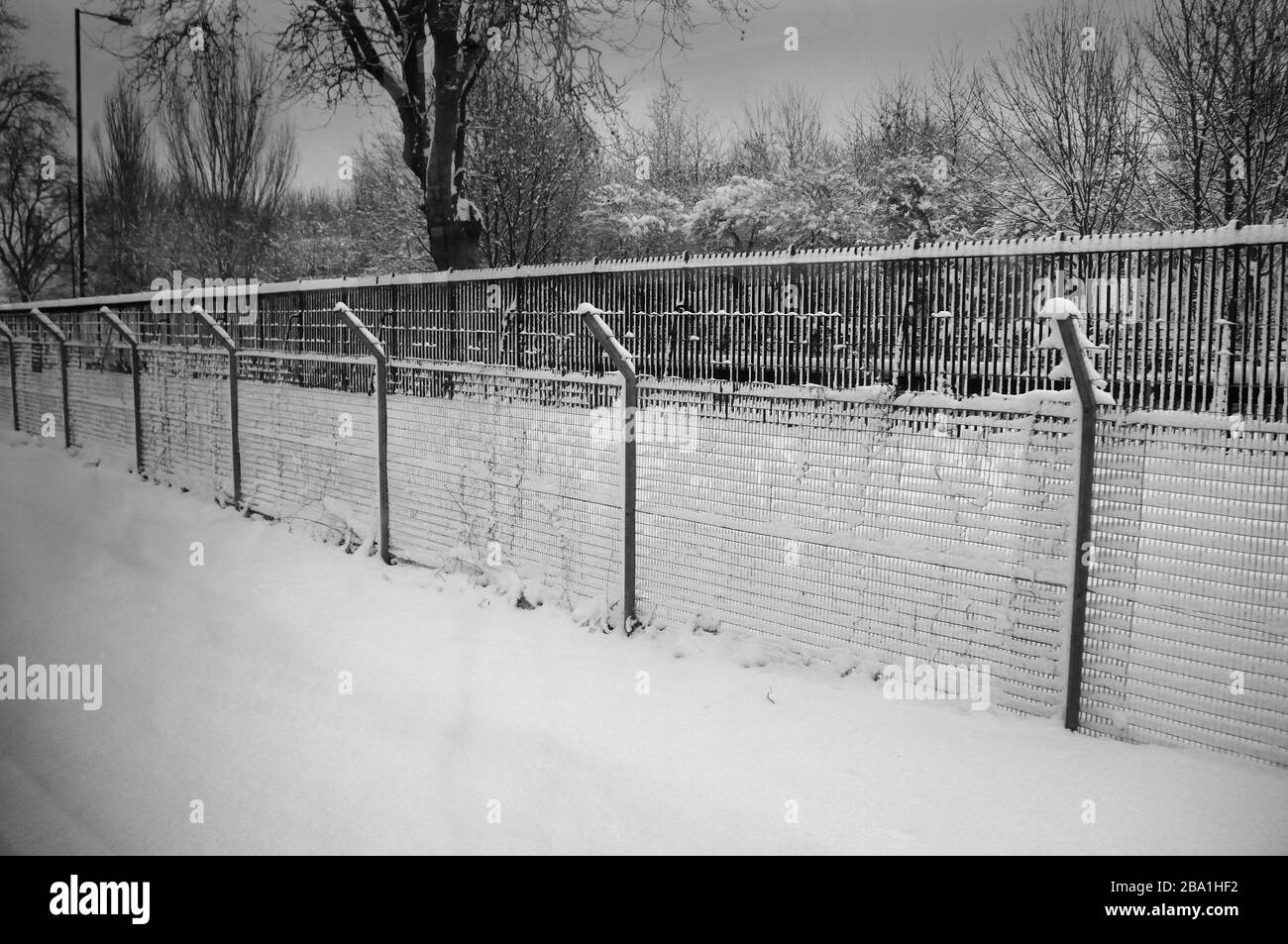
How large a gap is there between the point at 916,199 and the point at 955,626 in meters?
19.2

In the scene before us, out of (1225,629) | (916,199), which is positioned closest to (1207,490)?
(1225,629)

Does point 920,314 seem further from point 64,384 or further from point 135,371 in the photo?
point 64,384

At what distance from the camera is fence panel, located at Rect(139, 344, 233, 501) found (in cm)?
1061

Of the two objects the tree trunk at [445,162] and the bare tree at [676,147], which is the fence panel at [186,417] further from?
the bare tree at [676,147]

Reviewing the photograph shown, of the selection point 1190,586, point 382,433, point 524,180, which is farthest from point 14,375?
point 1190,586

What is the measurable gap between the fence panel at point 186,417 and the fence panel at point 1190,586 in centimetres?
893

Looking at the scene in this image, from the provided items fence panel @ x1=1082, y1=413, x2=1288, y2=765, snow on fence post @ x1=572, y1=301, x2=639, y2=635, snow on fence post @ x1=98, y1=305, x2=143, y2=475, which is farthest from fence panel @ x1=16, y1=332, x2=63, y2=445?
fence panel @ x1=1082, y1=413, x2=1288, y2=765

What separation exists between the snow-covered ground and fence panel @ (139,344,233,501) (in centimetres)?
418

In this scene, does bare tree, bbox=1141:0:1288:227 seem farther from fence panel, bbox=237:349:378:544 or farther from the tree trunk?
fence panel, bbox=237:349:378:544

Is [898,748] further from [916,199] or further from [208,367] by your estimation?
[916,199]

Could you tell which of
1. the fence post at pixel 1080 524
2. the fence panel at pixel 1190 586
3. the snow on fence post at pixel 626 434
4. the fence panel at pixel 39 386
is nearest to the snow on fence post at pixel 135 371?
the fence panel at pixel 39 386

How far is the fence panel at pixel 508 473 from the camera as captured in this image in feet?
20.3

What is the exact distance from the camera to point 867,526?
5.01m

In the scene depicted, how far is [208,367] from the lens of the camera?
35.2 ft
